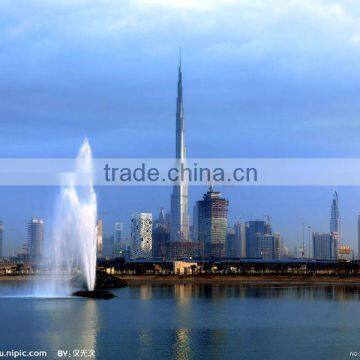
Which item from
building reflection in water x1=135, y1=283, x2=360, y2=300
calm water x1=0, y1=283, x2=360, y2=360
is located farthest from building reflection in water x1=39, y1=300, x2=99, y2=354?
building reflection in water x1=135, y1=283, x2=360, y2=300

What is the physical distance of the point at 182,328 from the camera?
60.7 m

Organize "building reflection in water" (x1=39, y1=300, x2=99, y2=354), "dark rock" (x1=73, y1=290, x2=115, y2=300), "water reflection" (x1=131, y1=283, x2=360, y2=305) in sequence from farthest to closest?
"water reflection" (x1=131, y1=283, x2=360, y2=305)
"dark rock" (x1=73, y1=290, x2=115, y2=300)
"building reflection in water" (x1=39, y1=300, x2=99, y2=354)

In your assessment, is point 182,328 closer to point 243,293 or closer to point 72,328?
point 72,328

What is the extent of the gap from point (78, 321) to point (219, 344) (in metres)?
15.4

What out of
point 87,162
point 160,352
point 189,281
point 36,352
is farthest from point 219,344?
point 189,281

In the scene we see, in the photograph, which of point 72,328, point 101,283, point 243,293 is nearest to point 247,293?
point 243,293

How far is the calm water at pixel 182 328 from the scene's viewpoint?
49681mm

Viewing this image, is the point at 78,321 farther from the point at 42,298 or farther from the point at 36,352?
the point at 42,298

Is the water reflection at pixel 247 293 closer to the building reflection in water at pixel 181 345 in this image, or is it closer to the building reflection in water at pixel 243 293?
the building reflection in water at pixel 243 293

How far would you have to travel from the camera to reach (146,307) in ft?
263

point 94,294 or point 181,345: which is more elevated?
point 94,294

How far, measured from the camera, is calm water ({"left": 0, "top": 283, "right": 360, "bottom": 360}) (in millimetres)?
49681

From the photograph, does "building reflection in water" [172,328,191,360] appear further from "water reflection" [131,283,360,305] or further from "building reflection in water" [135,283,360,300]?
"water reflection" [131,283,360,305]

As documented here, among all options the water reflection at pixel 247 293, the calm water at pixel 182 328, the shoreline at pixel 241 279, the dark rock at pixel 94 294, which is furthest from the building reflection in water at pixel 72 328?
the shoreline at pixel 241 279
